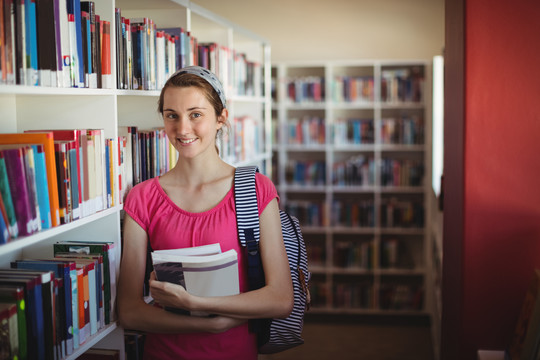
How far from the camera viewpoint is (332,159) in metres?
5.76

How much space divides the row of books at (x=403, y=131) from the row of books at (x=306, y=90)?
645 mm

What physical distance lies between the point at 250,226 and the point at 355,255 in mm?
3805

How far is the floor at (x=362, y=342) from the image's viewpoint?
429cm

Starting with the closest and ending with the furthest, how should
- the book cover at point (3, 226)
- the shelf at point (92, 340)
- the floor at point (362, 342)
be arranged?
the book cover at point (3, 226), the shelf at point (92, 340), the floor at point (362, 342)

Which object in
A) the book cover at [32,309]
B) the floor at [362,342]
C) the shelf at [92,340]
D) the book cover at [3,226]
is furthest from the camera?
the floor at [362,342]

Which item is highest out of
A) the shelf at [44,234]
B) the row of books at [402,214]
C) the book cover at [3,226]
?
the book cover at [3,226]

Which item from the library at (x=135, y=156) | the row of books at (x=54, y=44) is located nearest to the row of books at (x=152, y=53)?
the library at (x=135, y=156)

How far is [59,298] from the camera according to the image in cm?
165

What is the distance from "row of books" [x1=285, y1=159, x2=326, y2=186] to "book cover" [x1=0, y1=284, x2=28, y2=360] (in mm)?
4133

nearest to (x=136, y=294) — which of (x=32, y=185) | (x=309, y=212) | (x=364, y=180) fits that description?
(x=32, y=185)

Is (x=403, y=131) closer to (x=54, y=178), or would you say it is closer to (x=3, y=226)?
(x=54, y=178)

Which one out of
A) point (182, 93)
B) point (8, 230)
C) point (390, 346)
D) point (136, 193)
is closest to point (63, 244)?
point (136, 193)

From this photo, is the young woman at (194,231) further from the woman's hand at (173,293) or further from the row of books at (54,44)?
the row of books at (54,44)

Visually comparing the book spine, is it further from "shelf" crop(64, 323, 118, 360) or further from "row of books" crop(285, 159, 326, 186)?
"row of books" crop(285, 159, 326, 186)
